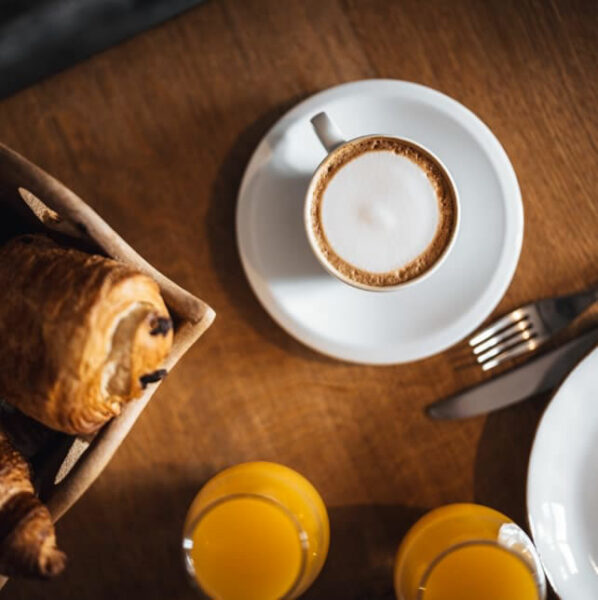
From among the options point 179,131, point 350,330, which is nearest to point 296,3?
point 179,131

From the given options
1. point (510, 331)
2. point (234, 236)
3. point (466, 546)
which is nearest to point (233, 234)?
point (234, 236)

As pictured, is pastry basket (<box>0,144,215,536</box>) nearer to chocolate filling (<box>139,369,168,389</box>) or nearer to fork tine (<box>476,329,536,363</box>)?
chocolate filling (<box>139,369,168,389</box>)

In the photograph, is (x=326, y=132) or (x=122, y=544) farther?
(x=122, y=544)

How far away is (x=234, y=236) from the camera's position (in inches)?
43.0

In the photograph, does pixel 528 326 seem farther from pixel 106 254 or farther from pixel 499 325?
pixel 106 254

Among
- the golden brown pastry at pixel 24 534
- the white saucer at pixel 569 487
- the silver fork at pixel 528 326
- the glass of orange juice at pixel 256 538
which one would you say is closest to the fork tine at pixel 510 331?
the silver fork at pixel 528 326

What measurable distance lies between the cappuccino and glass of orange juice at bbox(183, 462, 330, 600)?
320 mm

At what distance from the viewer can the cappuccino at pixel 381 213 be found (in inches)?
38.9

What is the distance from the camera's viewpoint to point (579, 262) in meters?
1.08

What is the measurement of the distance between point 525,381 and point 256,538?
46 cm

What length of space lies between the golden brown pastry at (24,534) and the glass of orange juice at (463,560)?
51 cm

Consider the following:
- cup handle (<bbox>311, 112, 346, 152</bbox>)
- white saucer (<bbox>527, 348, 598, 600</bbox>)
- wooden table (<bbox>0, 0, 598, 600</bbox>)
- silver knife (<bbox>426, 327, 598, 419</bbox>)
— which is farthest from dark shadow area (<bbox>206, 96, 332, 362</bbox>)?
white saucer (<bbox>527, 348, 598, 600</bbox>)

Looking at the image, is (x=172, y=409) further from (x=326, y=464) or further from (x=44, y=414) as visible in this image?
(x=44, y=414)

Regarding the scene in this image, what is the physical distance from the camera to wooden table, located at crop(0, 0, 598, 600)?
108 centimetres
